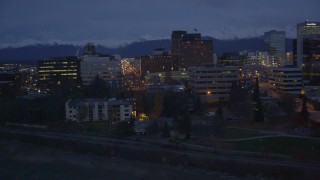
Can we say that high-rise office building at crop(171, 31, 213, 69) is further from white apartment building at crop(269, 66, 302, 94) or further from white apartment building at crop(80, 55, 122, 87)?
white apartment building at crop(269, 66, 302, 94)

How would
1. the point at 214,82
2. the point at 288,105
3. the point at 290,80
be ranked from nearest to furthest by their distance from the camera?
the point at 288,105, the point at 214,82, the point at 290,80

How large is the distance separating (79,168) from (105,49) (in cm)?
3951

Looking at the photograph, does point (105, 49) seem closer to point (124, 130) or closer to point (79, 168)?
point (124, 130)

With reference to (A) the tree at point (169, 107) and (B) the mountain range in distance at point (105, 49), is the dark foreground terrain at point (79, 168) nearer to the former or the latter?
(A) the tree at point (169, 107)

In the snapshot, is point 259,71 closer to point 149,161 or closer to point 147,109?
point 147,109

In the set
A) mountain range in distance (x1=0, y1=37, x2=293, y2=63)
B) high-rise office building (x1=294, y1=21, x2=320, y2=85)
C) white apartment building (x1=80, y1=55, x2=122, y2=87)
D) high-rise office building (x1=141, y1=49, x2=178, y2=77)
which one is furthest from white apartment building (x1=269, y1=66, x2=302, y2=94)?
mountain range in distance (x1=0, y1=37, x2=293, y2=63)

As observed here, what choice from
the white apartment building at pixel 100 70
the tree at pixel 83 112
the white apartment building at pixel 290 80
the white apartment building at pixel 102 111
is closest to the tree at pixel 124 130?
the white apartment building at pixel 102 111

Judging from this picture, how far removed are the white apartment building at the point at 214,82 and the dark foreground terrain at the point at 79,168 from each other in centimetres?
690

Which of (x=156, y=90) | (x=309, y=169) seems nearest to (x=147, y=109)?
(x=156, y=90)

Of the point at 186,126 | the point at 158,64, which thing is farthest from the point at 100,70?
the point at 186,126

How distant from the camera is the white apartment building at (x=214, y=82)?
1471 cm

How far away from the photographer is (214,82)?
14.8 metres

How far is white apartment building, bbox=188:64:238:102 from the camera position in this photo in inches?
579

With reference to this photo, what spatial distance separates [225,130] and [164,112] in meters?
2.73
